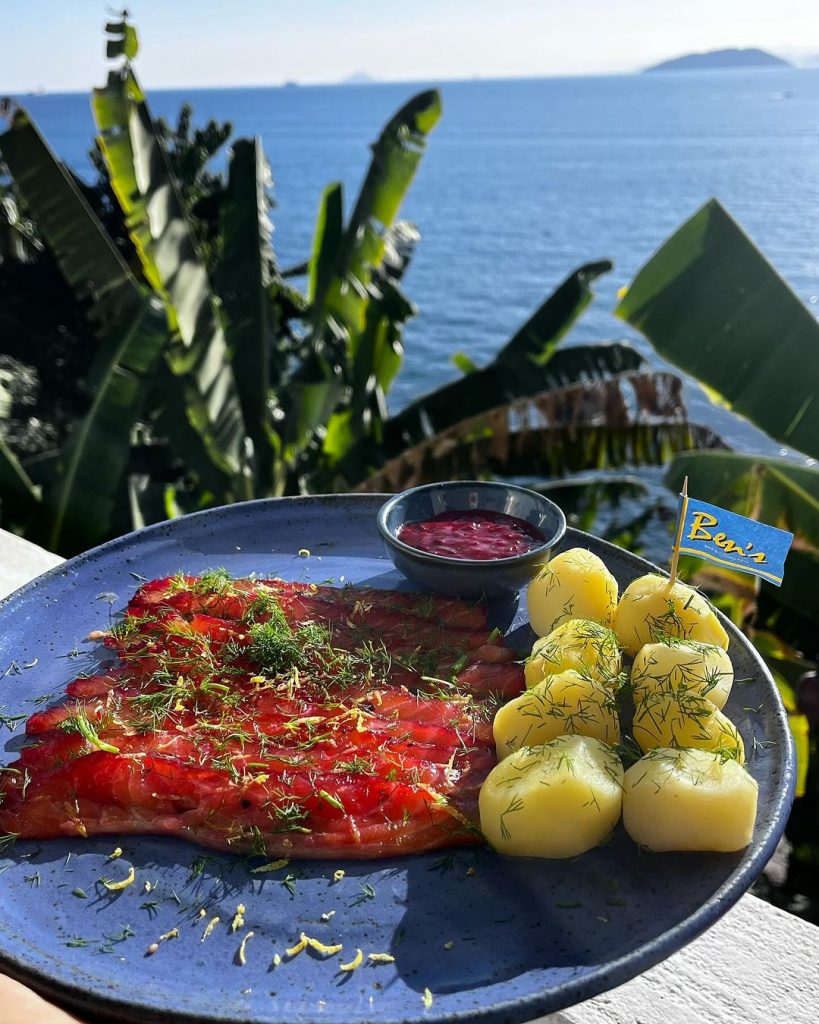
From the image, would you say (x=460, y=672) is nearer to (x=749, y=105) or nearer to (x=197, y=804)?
(x=197, y=804)

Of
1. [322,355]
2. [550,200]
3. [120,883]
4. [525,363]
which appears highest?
[120,883]

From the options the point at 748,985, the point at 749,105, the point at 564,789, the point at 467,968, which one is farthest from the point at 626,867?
the point at 749,105

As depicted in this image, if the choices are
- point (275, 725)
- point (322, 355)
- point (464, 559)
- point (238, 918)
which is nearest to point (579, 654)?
point (464, 559)

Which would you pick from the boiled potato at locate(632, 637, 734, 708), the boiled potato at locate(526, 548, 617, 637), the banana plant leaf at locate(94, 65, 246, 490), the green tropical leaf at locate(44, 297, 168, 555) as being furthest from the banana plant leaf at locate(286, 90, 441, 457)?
the boiled potato at locate(632, 637, 734, 708)

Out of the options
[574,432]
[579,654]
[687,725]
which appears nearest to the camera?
[687,725]

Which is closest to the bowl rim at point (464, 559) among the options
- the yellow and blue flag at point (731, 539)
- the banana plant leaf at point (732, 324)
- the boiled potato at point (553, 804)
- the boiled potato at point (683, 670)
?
the yellow and blue flag at point (731, 539)

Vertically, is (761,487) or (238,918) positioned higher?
(238,918)

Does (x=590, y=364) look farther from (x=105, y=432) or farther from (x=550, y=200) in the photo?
(x=550, y=200)
